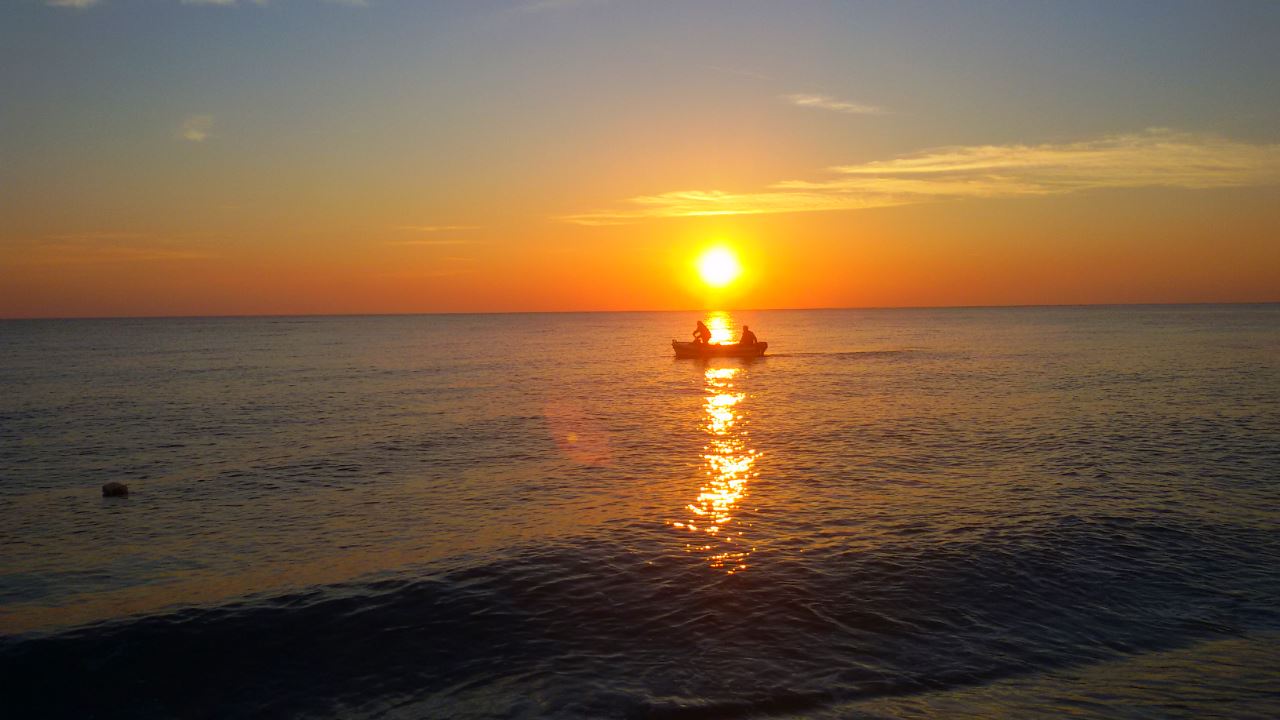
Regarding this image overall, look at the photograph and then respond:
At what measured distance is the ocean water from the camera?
34.6ft

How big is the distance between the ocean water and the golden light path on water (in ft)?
0.47

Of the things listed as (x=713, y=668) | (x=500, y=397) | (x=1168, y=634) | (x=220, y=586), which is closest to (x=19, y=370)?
(x=500, y=397)

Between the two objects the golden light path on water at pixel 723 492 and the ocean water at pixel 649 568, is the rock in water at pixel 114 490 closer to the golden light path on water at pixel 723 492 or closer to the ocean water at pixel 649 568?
the ocean water at pixel 649 568

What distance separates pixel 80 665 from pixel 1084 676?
14.3m

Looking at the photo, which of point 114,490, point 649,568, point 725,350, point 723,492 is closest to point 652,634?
point 649,568

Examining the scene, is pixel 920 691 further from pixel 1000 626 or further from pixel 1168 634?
pixel 1168 634

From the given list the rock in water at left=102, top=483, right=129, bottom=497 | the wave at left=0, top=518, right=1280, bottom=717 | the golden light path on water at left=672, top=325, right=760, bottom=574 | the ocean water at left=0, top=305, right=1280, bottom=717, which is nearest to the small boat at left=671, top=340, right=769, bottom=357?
the golden light path on water at left=672, top=325, right=760, bottom=574

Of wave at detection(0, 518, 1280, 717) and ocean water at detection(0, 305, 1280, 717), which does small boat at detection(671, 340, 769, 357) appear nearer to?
ocean water at detection(0, 305, 1280, 717)

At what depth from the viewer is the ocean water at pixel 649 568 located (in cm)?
1055

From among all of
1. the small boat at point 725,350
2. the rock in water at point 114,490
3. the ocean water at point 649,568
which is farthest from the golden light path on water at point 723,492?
the small boat at point 725,350

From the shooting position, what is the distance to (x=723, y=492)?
70.5 feet

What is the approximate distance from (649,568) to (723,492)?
6.79 meters

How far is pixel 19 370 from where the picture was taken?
6925 centimetres

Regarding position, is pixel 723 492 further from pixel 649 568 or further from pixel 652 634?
pixel 652 634
